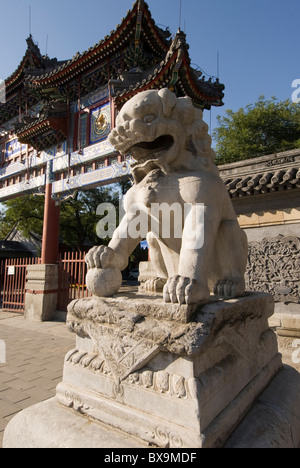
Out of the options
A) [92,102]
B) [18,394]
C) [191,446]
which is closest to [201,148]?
[191,446]

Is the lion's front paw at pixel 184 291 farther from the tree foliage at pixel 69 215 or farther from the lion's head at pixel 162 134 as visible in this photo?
the tree foliage at pixel 69 215

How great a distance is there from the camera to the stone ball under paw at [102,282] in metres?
1.45

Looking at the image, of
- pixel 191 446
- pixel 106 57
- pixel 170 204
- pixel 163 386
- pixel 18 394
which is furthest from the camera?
pixel 106 57

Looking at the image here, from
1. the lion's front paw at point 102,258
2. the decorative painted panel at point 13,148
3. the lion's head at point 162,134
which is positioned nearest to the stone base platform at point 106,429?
the lion's front paw at point 102,258

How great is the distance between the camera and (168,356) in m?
1.15

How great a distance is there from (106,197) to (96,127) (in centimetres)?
942

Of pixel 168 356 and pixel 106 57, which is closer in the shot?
pixel 168 356

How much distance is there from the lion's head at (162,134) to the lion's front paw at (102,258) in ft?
1.71

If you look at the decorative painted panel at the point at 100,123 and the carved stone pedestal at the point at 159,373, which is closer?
the carved stone pedestal at the point at 159,373
